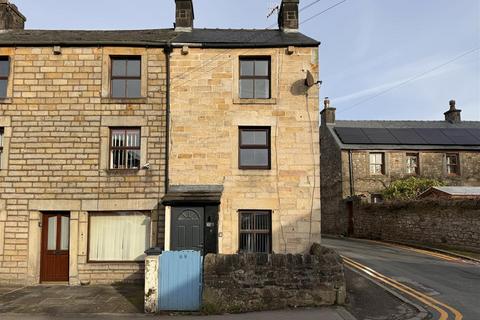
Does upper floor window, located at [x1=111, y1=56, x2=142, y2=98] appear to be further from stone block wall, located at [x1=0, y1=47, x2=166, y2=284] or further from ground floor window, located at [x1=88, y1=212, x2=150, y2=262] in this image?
ground floor window, located at [x1=88, y1=212, x2=150, y2=262]

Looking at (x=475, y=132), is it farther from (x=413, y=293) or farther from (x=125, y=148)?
(x=125, y=148)

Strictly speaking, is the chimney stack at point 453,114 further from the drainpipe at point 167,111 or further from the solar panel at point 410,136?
the drainpipe at point 167,111

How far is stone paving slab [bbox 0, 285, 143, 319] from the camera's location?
982 cm

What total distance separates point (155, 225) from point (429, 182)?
21.1 m

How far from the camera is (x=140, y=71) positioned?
13953 mm

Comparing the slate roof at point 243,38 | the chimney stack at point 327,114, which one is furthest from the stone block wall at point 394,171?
the slate roof at point 243,38

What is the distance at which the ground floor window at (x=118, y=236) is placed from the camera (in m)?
13.2

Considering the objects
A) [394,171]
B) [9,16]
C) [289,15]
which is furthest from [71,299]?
[394,171]

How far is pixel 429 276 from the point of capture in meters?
13.4

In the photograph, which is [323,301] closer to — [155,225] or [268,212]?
[268,212]

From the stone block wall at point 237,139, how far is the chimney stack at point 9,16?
690 centimetres

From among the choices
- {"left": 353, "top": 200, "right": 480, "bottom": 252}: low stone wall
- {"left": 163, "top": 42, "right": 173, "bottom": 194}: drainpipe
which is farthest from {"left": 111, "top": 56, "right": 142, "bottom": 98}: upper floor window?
{"left": 353, "top": 200, "right": 480, "bottom": 252}: low stone wall

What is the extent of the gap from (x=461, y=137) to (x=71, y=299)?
29070 mm

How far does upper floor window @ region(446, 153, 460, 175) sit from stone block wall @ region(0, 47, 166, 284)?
925 inches
